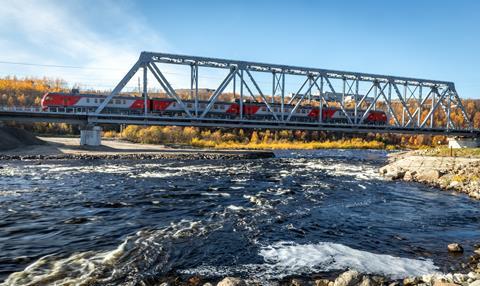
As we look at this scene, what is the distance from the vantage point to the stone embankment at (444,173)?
2689cm

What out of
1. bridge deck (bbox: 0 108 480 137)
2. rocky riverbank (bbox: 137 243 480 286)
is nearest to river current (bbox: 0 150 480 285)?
rocky riverbank (bbox: 137 243 480 286)

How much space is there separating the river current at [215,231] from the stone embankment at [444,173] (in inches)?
102

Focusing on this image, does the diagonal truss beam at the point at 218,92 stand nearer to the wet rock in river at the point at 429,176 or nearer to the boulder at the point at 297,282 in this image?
the wet rock in river at the point at 429,176

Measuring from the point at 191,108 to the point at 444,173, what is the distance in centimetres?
4257

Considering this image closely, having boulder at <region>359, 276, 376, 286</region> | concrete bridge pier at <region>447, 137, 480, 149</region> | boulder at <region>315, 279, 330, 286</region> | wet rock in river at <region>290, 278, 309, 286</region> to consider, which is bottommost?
wet rock in river at <region>290, 278, 309, 286</region>

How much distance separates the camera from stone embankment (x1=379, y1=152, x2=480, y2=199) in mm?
26891

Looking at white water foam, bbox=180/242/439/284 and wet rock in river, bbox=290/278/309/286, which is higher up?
wet rock in river, bbox=290/278/309/286

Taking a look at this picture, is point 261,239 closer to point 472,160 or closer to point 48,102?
point 472,160

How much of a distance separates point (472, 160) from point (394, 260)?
98.5 feet

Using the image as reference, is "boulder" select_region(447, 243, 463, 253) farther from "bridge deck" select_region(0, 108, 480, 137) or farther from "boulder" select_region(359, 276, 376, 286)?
"bridge deck" select_region(0, 108, 480, 137)

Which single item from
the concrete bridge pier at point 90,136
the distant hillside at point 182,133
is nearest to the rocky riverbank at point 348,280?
the concrete bridge pier at point 90,136

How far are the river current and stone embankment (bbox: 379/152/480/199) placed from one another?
259 centimetres

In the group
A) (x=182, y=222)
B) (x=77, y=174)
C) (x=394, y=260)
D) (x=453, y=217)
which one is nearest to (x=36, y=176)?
(x=77, y=174)

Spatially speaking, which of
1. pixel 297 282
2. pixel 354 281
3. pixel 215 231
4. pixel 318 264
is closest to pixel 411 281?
pixel 354 281
